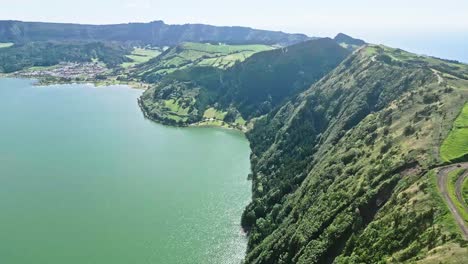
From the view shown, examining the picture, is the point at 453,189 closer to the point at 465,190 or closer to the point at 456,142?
the point at 465,190

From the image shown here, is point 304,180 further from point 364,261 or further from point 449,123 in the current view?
point 364,261

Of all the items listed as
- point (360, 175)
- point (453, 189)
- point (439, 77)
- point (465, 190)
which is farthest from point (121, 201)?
point (439, 77)

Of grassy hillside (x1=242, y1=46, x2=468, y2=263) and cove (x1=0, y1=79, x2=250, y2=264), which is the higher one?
grassy hillside (x1=242, y1=46, x2=468, y2=263)

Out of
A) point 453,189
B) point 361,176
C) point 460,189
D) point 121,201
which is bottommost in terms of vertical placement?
point 121,201

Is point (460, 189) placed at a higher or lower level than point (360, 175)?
higher

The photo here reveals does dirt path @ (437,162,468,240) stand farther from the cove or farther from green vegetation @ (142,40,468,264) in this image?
the cove

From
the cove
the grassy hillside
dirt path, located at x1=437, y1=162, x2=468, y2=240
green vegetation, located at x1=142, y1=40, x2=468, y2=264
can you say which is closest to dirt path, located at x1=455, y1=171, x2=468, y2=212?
dirt path, located at x1=437, y1=162, x2=468, y2=240
